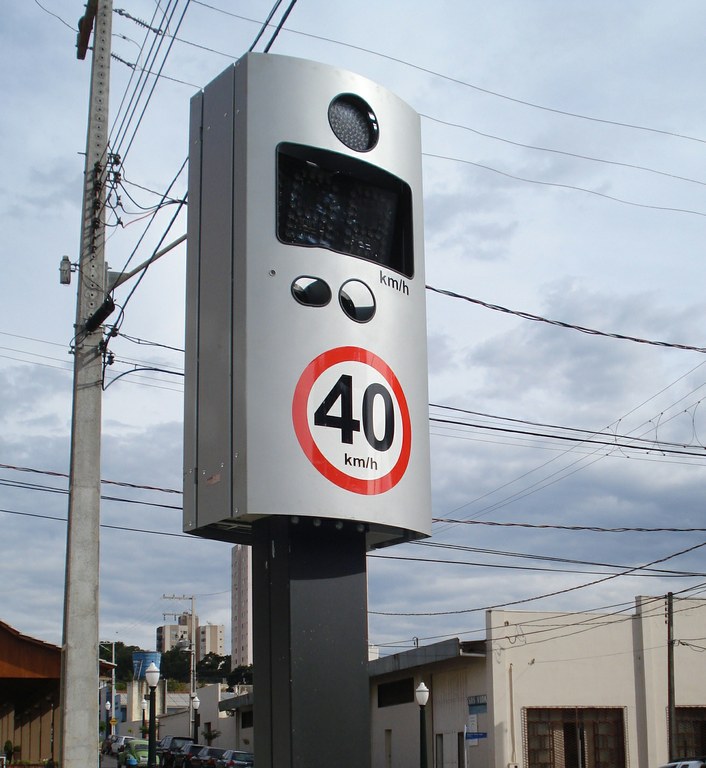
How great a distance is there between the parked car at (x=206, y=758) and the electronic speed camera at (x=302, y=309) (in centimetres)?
3444

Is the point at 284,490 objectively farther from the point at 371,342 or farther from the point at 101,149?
the point at 101,149

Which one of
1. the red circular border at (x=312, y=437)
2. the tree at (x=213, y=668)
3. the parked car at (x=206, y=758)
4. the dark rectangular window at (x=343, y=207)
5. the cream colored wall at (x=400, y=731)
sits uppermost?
the dark rectangular window at (x=343, y=207)

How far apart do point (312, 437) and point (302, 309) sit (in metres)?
0.71

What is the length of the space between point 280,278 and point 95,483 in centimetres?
771

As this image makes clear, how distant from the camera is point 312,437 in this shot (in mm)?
5766

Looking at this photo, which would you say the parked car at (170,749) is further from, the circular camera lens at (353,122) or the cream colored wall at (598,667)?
the circular camera lens at (353,122)

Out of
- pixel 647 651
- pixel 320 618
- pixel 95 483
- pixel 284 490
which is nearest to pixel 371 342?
pixel 284 490

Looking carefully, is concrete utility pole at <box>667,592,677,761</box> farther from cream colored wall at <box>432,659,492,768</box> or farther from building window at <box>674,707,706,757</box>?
cream colored wall at <box>432,659,492,768</box>

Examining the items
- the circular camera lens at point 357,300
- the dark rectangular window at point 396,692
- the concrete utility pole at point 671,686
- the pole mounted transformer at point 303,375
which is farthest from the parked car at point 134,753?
the circular camera lens at point 357,300

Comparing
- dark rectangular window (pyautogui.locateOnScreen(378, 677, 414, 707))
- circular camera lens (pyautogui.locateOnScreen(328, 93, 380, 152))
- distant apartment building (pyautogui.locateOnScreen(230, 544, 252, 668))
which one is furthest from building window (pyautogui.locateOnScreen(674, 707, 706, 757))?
distant apartment building (pyautogui.locateOnScreen(230, 544, 252, 668))

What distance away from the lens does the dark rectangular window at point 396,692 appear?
36.1m

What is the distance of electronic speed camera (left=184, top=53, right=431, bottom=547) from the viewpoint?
18.8 feet

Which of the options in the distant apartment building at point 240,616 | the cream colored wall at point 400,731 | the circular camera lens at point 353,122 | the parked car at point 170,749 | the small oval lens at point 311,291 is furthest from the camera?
the distant apartment building at point 240,616

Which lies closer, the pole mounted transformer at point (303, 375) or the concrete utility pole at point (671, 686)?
the pole mounted transformer at point (303, 375)
